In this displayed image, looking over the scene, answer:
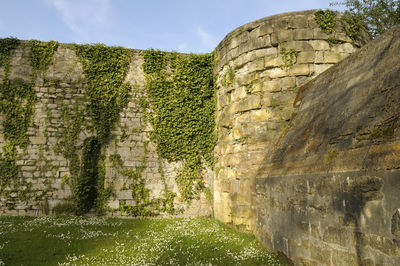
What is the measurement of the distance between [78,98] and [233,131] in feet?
17.4

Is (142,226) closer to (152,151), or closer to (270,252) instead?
(152,151)

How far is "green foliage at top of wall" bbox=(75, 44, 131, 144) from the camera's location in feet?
30.9

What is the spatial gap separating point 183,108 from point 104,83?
270 cm

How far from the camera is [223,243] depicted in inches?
232

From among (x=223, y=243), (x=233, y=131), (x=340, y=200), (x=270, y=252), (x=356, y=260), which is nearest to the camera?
(x=356, y=260)

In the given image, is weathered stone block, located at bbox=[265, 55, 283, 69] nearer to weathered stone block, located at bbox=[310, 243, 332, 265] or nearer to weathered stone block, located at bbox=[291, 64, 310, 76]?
weathered stone block, located at bbox=[291, 64, 310, 76]

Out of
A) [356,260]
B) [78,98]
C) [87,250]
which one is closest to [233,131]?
[87,250]

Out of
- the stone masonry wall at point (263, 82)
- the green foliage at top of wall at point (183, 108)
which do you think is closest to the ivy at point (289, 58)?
the stone masonry wall at point (263, 82)

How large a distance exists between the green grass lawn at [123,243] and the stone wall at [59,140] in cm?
101

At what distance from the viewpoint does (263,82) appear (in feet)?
22.4

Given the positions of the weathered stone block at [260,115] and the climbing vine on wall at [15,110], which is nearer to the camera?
the weathered stone block at [260,115]

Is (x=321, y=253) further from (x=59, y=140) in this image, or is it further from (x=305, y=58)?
(x=59, y=140)

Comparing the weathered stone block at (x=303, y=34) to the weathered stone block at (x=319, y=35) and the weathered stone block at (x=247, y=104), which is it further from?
the weathered stone block at (x=247, y=104)

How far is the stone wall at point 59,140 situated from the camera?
28.8 feet
